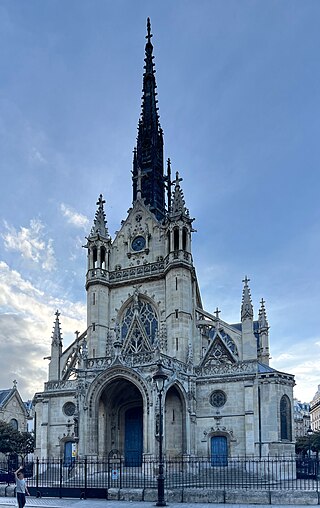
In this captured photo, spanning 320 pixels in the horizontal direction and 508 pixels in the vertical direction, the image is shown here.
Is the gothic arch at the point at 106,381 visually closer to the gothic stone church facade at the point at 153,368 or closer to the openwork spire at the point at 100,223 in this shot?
the gothic stone church facade at the point at 153,368

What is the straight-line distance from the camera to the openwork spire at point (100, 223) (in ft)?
132

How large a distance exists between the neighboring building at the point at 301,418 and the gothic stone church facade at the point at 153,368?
54258 millimetres

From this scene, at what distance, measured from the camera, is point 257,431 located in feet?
104

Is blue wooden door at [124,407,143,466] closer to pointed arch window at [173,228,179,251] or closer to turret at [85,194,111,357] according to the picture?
turret at [85,194,111,357]

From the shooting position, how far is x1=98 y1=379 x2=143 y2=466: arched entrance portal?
32.8 metres

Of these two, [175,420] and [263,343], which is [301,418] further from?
[175,420]

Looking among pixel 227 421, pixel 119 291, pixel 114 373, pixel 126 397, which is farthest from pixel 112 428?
pixel 119 291

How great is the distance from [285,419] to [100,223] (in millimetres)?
19485

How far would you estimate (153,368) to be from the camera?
2959cm

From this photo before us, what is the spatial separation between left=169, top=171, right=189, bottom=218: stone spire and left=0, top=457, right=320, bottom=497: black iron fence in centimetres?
1638

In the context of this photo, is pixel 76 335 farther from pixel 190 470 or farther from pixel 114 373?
pixel 190 470

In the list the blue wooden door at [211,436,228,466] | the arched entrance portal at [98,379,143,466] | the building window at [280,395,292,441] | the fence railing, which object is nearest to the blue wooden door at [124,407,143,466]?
the arched entrance portal at [98,379,143,466]

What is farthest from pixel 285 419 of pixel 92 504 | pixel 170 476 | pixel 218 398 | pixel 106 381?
pixel 92 504

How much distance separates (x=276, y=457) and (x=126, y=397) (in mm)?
10375
